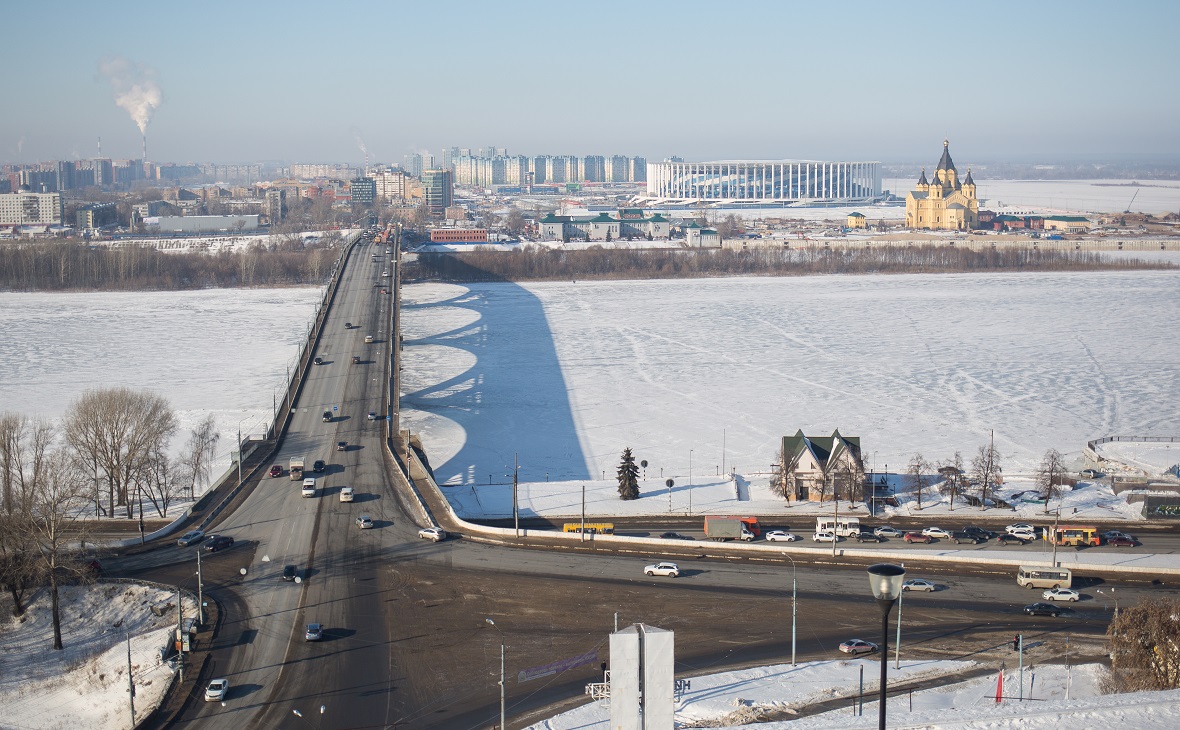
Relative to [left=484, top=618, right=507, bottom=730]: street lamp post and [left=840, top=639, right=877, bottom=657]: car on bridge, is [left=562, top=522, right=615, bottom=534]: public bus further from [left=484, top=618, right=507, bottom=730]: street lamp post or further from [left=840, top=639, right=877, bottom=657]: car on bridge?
[left=840, top=639, right=877, bottom=657]: car on bridge

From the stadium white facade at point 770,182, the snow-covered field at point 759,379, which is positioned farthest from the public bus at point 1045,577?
the stadium white facade at point 770,182

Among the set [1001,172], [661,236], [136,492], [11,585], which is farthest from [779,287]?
[1001,172]

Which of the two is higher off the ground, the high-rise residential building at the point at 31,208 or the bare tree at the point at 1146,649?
the high-rise residential building at the point at 31,208

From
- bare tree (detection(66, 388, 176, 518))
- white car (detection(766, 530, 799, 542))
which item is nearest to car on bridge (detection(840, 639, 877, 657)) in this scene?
white car (detection(766, 530, 799, 542))

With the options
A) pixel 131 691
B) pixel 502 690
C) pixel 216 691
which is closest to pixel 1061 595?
pixel 502 690

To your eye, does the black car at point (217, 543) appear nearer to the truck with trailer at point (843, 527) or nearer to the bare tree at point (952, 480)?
the truck with trailer at point (843, 527)

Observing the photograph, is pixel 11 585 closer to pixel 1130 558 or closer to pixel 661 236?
pixel 1130 558

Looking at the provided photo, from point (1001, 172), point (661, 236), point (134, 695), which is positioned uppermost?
point (1001, 172)
